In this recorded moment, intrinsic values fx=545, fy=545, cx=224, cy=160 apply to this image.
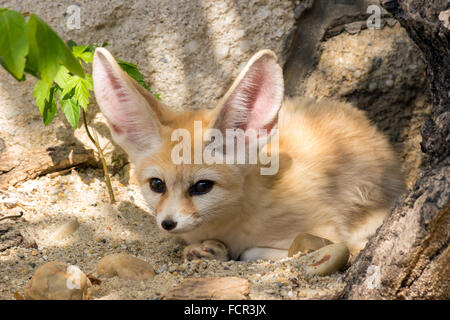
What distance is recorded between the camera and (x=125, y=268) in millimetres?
2568

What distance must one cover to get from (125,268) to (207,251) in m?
0.67

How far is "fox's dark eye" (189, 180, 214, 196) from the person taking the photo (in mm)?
2910

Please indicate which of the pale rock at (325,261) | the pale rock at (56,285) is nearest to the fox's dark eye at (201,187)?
the pale rock at (325,261)

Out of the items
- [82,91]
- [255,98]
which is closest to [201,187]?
[255,98]

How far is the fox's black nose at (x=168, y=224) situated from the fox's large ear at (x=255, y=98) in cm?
57

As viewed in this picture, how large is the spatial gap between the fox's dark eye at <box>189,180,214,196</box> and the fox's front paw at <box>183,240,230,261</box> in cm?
39

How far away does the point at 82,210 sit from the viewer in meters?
3.84

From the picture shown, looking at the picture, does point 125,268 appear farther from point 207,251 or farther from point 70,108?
point 70,108

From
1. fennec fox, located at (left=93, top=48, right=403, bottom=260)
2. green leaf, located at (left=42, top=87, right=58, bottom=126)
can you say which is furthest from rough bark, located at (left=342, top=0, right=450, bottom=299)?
green leaf, located at (left=42, top=87, right=58, bottom=126)

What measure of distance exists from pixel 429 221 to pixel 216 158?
1.24 meters

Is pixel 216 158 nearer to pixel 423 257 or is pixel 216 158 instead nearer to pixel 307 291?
pixel 307 291

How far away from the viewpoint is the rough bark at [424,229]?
2100 mm

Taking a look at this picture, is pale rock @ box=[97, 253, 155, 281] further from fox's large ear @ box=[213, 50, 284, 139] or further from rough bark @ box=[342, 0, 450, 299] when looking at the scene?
rough bark @ box=[342, 0, 450, 299]

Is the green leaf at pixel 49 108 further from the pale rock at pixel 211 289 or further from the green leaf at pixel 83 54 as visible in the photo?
the pale rock at pixel 211 289
